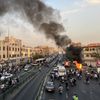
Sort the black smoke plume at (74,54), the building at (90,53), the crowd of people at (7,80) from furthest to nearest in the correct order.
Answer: the black smoke plume at (74,54), the building at (90,53), the crowd of people at (7,80)

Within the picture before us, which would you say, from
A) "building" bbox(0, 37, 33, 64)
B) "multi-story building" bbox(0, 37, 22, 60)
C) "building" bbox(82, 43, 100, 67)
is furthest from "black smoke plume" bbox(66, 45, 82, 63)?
"multi-story building" bbox(0, 37, 22, 60)

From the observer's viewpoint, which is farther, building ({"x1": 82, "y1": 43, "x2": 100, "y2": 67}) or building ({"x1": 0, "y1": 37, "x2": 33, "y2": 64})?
building ({"x1": 0, "y1": 37, "x2": 33, "y2": 64})

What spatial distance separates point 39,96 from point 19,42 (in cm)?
12589

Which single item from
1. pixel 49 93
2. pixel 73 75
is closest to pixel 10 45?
pixel 73 75

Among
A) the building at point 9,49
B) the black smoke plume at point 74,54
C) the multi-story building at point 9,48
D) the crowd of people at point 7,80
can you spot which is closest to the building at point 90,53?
the black smoke plume at point 74,54

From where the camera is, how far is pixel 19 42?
15962cm

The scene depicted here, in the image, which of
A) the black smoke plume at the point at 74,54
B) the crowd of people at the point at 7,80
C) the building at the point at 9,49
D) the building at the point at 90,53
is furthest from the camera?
the black smoke plume at the point at 74,54

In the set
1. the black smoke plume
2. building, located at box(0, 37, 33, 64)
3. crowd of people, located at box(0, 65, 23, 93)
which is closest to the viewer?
crowd of people, located at box(0, 65, 23, 93)

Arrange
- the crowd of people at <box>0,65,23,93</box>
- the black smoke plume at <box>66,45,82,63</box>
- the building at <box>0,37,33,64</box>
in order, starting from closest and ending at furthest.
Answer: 1. the crowd of people at <box>0,65,23,93</box>
2. the building at <box>0,37,33,64</box>
3. the black smoke plume at <box>66,45,82,63</box>

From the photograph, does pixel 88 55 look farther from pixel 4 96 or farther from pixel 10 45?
pixel 4 96

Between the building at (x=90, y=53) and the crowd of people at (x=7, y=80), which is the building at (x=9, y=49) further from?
the crowd of people at (x=7, y=80)

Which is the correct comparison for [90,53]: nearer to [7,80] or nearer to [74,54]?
[74,54]

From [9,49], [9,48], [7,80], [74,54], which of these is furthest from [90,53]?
[7,80]

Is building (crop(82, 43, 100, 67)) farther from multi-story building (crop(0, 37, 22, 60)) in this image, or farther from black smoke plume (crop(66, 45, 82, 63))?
multi-story building (crop(0, 37, 22, 60))
